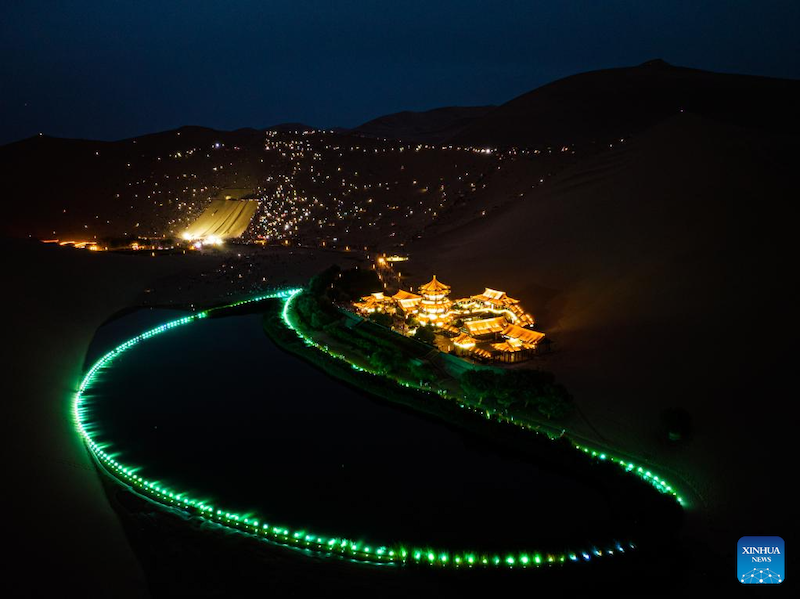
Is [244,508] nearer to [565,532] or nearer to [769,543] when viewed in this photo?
[565,532]

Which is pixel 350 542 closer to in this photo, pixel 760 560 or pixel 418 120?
pixel 760 560

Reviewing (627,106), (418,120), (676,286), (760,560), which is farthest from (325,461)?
(418,120)

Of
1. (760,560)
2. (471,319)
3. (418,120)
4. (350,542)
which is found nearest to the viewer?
(760,560)

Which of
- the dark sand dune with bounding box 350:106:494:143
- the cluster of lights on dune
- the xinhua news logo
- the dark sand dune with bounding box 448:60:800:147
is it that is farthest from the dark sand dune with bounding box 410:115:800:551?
the dark sand dune with bounding box 350:106:494:143

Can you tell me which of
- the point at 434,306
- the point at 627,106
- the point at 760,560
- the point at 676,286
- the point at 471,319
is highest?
the point at 627,106

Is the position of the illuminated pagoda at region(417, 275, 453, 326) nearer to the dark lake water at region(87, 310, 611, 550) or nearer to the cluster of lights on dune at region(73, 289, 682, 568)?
the dark lake water at region(87, 310, 611, 550)

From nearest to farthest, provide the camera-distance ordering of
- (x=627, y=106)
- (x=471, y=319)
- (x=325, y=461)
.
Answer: (x=325, y=461) → (x=471, y=319) → (x=627, y=106)

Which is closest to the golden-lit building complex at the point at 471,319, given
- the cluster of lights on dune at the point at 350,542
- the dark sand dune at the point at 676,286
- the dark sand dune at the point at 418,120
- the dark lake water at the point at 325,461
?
the dark sand dune at the point at 676,286
